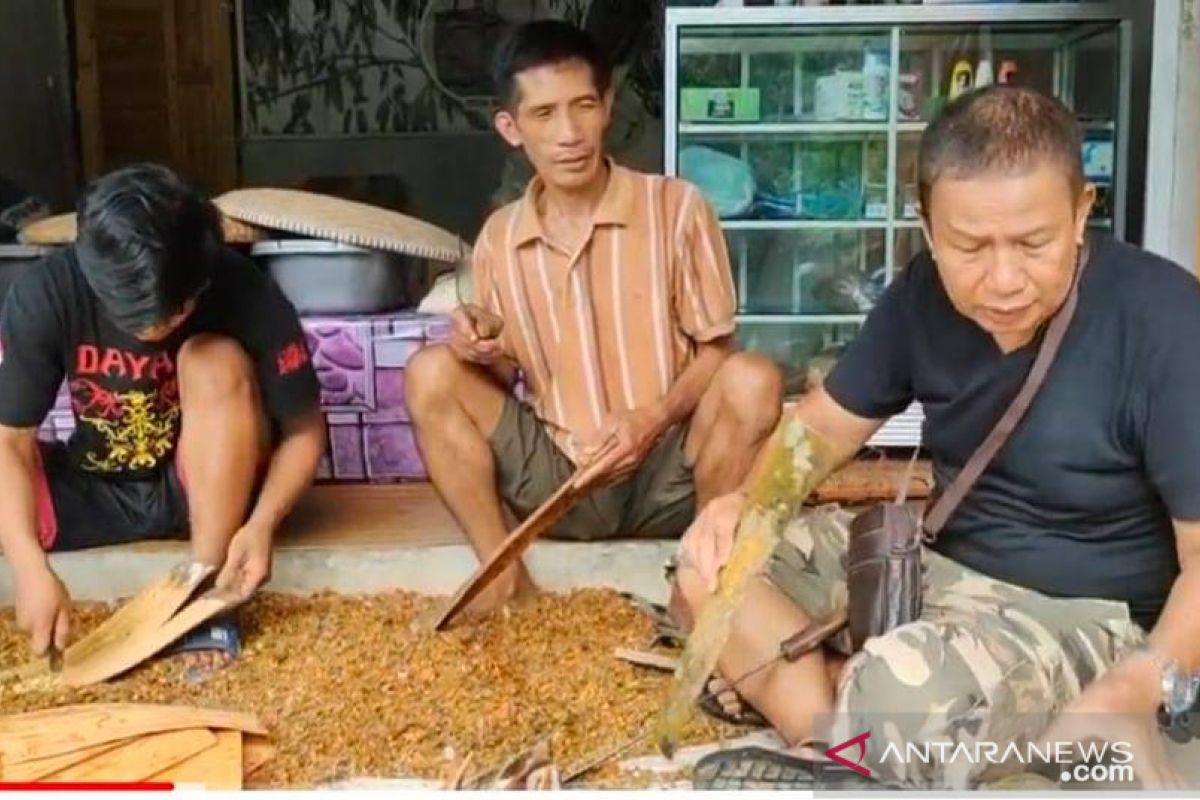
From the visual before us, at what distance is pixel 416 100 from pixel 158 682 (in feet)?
17.4

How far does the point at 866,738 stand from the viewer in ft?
5.69

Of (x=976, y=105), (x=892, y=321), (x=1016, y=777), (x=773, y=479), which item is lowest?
(x=1016, y=777)

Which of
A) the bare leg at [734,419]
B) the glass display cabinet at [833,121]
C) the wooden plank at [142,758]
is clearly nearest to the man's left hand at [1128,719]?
the bare leg at [734,419]

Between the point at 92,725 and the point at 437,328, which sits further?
the point at 437,328

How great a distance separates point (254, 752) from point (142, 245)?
2.62ft

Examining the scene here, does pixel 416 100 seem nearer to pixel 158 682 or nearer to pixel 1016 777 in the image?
pixel 158 682

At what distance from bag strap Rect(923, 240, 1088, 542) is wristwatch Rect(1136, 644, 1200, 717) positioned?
0.32 m

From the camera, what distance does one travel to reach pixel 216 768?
6.46 feet

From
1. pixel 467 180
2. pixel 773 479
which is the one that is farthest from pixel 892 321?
pixel 467 180

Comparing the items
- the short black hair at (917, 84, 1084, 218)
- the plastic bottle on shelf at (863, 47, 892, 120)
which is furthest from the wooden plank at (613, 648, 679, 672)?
the plastic bottle on shelf at (863, 47, 892, 120)

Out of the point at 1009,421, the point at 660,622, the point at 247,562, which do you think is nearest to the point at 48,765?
the point at 247,562

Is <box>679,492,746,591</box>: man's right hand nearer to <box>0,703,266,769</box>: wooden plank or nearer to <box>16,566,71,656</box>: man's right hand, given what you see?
<box>0,703,266,769</box>: wooden plank

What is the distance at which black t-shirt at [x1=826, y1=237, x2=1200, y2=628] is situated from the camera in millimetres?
1689

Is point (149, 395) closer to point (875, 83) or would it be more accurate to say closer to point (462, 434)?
point (462, 434)
